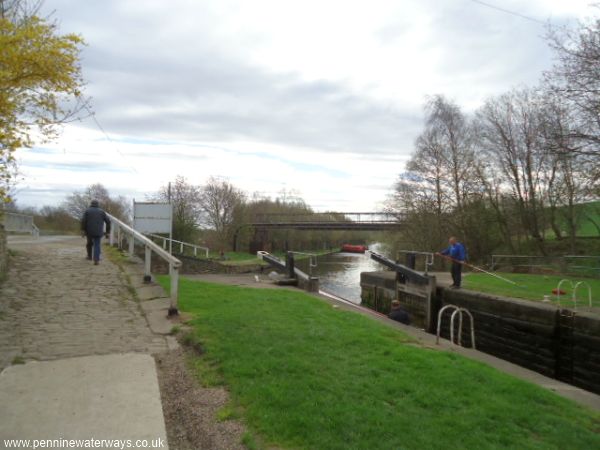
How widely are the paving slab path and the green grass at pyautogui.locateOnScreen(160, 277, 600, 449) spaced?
35.9 inches

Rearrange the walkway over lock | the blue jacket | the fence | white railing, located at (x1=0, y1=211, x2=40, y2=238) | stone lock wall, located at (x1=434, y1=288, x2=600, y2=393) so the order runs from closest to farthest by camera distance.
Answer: stone lock wall, located at (x1=434, y1=288, x2=600, y2=393), the blue jacket, white railing, located at (x1=0, y1=211, x2=40, y2=238), the fence, the walkway over lock

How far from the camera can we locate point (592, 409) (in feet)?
19.2

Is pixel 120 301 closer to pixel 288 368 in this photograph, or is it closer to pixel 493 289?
pixel 288 368

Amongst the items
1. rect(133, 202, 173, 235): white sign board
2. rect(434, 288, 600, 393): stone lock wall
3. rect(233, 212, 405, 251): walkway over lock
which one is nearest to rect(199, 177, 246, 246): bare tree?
rect(233, 212, 405, 251): walkway over lock

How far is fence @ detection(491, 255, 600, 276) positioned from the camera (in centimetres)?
2283

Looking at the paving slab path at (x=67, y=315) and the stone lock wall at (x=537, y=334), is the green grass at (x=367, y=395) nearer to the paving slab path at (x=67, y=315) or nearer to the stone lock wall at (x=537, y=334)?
the paving slab path at (x=67, y=315)

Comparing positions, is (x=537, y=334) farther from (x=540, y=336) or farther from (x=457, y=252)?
(x=457, y=252)

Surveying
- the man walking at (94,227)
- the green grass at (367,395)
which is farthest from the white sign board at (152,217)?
the green grass at (367,395)

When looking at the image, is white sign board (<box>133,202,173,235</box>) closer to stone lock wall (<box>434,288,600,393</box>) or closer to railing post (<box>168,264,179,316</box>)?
stone lock wall (<box>434,288,600,393</box>)

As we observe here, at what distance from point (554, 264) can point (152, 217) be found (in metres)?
20.1

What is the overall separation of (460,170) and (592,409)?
88.1ft

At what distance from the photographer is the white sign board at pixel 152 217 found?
2161cm

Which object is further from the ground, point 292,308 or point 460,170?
point 460,170

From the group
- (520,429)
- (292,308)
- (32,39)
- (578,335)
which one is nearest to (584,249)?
(578,335)
